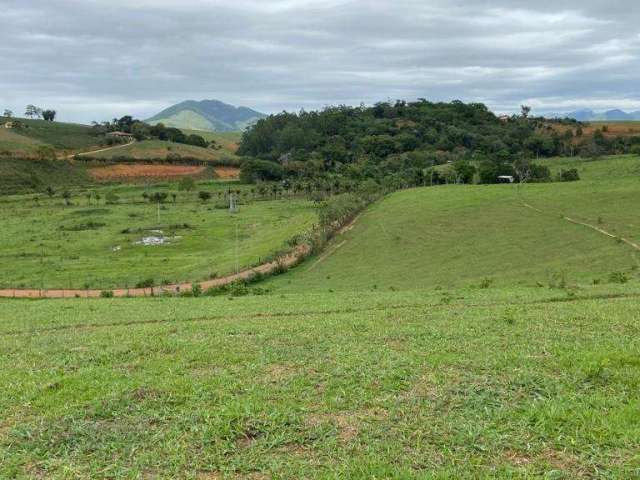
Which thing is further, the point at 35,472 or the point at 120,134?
the point at 120,134

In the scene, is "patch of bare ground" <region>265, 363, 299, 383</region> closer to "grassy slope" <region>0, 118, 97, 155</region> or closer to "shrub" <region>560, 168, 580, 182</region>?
"shrub" <region>560, 168, 580, 182</region>

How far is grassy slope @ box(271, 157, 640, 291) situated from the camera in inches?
1665

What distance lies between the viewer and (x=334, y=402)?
8992 millimetres

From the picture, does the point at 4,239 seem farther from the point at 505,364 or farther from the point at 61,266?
the point at 505,364

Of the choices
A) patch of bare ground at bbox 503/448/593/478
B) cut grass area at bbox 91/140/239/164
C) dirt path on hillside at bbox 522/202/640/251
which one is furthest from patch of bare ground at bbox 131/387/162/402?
cut grass area at bbox 91/140/239/164

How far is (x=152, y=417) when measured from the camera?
8.61 meters

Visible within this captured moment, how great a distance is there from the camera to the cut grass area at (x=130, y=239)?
48938 mm

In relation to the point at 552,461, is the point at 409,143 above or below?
above

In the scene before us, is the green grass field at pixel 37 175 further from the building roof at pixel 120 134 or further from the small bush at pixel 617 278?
the small bush at pixel 617 278

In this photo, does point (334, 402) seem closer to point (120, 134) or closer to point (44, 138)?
point (44, 138)

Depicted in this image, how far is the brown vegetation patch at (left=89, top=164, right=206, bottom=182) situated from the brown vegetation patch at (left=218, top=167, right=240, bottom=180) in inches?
165

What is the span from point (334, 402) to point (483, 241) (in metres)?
45.2

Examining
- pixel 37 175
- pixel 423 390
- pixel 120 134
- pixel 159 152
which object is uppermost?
pixel 120 134

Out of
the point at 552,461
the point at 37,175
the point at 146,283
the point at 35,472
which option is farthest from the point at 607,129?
the point at 35,472
